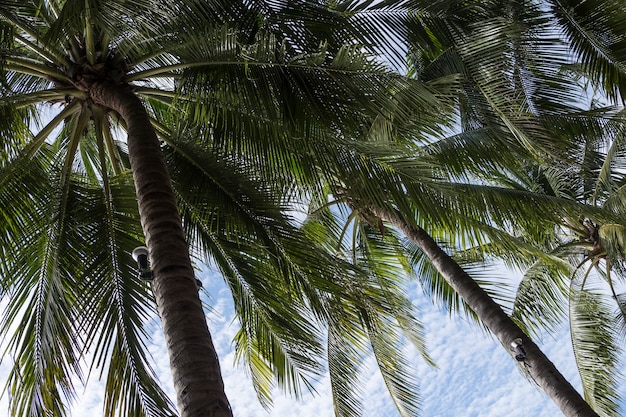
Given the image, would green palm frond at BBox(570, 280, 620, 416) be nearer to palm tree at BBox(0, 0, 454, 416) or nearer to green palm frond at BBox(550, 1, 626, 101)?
green palm frond at BBox(550, 1, 626, 101)

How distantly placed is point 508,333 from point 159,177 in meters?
4.32

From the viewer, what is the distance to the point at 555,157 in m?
5.79

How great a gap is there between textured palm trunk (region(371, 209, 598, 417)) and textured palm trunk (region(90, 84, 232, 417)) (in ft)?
7.93

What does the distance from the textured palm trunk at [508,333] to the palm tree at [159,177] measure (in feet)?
4.39

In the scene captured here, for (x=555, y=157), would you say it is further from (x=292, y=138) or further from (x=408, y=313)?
(x=408, y=313)

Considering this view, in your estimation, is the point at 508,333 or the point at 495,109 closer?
the point at 495,109

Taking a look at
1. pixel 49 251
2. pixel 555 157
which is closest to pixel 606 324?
pixel 555 157

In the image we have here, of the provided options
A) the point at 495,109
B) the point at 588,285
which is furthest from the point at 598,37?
the point at 588,285

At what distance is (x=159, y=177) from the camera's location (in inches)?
212

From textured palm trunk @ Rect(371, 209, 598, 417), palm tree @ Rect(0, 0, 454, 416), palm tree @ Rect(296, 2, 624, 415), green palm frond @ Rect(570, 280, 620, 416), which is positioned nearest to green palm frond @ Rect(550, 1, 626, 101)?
palm tree @ Rect(296, 2, 624, 415)

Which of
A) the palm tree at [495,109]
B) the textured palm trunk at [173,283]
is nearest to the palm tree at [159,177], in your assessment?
the textured palm trunk at [173,283]

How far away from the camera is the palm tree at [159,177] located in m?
5.43

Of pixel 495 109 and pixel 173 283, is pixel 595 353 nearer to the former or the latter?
pixel 495 109

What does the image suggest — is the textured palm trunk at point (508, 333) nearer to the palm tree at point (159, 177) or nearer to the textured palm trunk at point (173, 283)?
the palm tree at point (159, 177)
